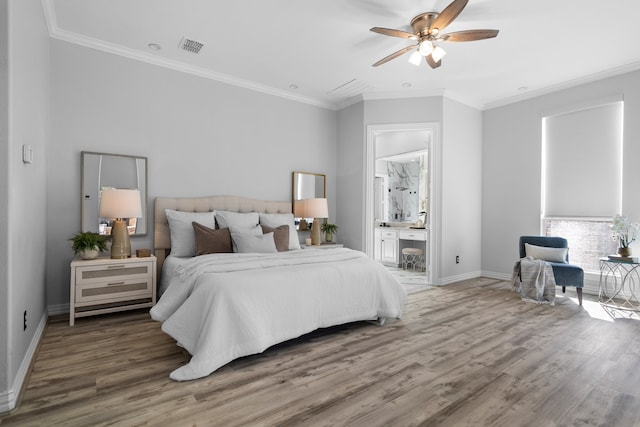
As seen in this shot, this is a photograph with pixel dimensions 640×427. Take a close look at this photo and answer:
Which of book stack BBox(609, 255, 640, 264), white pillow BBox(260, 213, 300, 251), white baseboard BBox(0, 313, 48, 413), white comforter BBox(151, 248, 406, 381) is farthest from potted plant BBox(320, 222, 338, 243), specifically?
white baseboard BBox(0, 313, 48, 413)

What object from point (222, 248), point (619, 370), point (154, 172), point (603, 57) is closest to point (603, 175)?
point (603, 57)

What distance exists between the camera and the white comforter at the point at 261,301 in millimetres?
2273

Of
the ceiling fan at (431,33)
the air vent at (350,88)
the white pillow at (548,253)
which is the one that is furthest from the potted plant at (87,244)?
the white pillow at (548,253)

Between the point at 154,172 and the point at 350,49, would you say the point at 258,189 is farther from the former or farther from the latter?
the point at 350,49

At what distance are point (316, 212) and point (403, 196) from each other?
3338 mm

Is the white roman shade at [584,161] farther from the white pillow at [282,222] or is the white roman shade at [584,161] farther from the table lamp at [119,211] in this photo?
the table lamp at [119,211]

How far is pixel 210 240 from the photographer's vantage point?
11.9 ft

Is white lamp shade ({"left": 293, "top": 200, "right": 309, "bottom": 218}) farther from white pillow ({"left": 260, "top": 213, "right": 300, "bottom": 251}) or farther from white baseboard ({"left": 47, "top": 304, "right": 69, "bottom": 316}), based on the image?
white baseboard ({"left": 47, "top": 304, "right": 69, "bottom": 316})

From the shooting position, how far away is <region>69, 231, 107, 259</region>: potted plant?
3248 millimetres

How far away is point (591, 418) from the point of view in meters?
1.77

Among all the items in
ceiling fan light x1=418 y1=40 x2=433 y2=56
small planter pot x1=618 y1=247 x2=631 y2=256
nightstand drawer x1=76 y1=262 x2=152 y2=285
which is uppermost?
ceiling fan light x1=418 y1=40 x2=433 y2=56

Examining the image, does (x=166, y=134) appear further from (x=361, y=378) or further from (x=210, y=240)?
(x=361, y=378)

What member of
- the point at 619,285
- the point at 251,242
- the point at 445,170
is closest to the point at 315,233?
the point at 251,242

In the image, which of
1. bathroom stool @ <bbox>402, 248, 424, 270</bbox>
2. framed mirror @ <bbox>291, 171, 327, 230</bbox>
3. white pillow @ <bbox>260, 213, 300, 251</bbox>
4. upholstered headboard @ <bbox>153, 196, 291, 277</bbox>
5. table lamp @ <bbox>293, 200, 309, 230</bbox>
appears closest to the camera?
upholstered headboard @ <bbox>153, 196, 291, 277</bbox>
